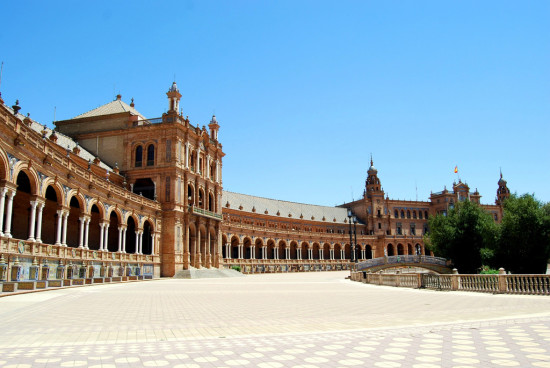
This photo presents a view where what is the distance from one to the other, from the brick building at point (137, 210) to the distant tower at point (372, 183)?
6.66 m

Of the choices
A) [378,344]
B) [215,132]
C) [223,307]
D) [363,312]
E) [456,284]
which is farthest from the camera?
[215,132]

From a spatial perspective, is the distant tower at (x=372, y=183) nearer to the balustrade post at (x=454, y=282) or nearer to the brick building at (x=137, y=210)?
the brick building at (x=137, y=210)

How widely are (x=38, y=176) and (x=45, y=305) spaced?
13.5m

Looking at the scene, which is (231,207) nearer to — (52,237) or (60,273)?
(52,237)

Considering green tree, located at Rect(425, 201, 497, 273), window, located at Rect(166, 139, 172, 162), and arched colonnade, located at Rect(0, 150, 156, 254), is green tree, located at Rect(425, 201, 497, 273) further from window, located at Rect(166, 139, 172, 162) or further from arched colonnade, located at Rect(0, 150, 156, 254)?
arched colonnade, located at Rect(0, 150, 156, 254)

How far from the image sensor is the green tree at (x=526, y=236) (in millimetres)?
40594

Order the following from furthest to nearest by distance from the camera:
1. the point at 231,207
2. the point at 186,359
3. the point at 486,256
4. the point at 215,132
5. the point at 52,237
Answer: the point at 231,207 < the point at 215,132 < the point at 486,256 < the point at 52,237 < the point at 186,359

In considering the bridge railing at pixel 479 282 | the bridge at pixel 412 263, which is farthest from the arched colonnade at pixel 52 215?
the bridge at pixel 412 263

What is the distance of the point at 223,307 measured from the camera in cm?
1512

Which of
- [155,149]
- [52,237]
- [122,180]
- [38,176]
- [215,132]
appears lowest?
[52,237]

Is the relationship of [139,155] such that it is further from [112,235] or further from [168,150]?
[112,235]

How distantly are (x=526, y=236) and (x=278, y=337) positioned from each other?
39.9m

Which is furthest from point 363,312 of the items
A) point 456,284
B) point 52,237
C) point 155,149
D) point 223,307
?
point 155,149

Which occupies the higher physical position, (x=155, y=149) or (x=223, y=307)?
(x=155, y=149)
